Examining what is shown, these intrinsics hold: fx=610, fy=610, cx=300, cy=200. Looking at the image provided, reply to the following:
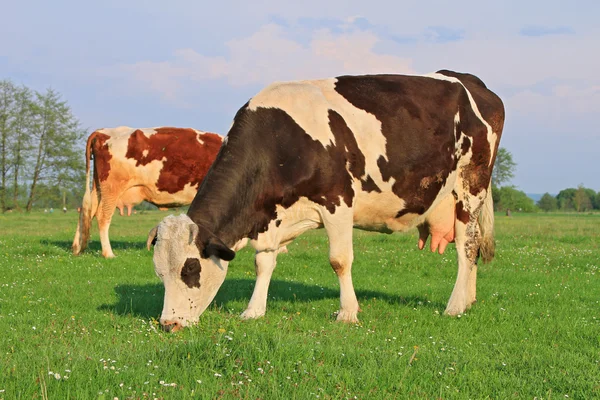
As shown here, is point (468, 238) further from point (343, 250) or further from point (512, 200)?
point (512, 200)

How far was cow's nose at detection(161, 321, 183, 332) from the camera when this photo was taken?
23.1 feet


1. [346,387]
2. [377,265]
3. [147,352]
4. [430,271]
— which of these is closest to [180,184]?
[377,265]

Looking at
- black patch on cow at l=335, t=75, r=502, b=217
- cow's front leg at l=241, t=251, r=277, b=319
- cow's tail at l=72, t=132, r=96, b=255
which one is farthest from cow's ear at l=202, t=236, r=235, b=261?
cow's tail at l=72, t=132, r=96, b=255

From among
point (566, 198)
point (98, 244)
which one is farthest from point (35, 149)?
point (566, 198)

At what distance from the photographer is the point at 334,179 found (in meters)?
8.05

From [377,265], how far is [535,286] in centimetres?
390

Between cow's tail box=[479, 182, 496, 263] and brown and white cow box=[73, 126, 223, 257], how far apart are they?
326 inches

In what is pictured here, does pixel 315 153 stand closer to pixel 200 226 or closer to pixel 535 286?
pixel 200 226

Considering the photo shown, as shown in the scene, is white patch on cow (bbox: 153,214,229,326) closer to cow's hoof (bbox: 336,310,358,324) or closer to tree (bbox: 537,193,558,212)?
cow's hoof (bbox: 336,310,358,324)

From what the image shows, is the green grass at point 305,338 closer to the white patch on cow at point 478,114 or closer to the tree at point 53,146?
the white patch on cow at point 478,114

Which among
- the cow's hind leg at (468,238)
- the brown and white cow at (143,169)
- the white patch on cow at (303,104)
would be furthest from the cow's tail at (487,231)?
the brown and white cow at (143,169)

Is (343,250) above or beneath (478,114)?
beneath

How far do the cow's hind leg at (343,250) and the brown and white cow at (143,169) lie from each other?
8882mm

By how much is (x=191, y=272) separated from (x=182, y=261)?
0.19 meters
